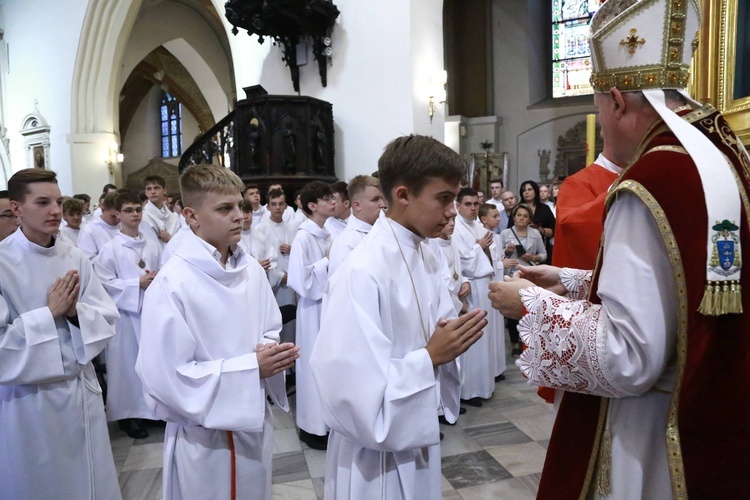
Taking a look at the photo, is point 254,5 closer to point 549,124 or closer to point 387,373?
point 387,373

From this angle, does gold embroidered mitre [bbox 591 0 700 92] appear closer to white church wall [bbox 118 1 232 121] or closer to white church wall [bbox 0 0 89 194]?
white church wall [bbox 0 0 89 194]

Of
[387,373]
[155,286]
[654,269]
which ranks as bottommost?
[387,373]

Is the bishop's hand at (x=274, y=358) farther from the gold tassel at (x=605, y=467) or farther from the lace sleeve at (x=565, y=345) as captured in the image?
the gold tassel at (x=605, y=467)

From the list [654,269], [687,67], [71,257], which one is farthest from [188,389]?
[687,67]

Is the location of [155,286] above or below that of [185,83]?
below

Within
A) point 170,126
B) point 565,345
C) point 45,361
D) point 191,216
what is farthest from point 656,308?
point 170,126

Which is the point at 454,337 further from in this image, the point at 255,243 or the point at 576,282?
the point at 255,243

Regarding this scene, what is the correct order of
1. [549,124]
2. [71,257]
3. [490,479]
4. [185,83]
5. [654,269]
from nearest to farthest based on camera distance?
1. [654,269]
2. [71,257]
3. [490,479]
4. [549,124]
5. [185,83]

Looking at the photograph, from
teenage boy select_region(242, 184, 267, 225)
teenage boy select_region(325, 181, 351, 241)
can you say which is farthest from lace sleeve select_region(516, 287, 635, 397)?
teenage boy select_region(242, 184, 267, 225)

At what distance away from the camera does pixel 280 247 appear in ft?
21.5

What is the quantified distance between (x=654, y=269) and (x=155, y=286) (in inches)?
69.1

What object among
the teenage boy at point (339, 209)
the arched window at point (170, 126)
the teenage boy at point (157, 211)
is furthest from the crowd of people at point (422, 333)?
the arched window at point (170, 126)

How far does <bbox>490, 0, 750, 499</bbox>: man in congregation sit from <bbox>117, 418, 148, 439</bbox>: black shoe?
3885 millimetres

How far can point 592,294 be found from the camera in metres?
1.57
